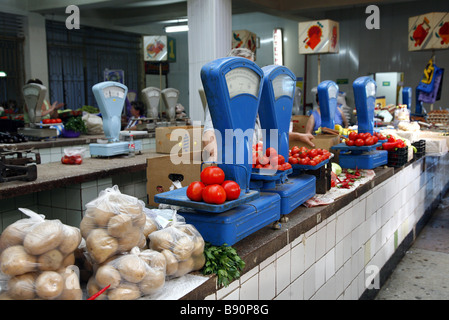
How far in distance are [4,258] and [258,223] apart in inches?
42.5

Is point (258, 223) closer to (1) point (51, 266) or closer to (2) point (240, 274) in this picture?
(2) point (240, 274)

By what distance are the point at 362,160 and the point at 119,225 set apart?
2.88m

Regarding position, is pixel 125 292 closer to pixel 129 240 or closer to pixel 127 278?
pixel 127 278

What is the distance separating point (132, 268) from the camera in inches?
54.0

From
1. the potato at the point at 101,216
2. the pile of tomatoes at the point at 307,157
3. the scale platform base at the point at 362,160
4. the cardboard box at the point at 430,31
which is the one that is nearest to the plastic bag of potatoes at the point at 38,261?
the potato at the point at 101,216

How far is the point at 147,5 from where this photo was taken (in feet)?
39.6

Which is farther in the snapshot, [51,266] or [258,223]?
[258,223]

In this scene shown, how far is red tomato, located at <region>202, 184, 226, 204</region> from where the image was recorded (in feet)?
5.63

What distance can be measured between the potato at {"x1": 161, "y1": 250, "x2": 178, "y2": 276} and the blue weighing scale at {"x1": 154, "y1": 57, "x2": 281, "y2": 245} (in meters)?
0.25

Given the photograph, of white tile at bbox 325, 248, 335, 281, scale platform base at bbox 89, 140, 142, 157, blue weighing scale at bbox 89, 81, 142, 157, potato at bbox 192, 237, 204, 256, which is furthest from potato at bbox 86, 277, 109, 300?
scale platform base at bbox 89, 140, 142, 157

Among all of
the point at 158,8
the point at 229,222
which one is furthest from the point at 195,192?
the point at 158,8

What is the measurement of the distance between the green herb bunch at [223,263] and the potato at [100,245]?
395mm

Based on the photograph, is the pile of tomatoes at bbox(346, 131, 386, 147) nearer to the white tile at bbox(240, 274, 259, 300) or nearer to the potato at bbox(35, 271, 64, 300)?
the white tile at bbox(240, 274, 259, 300)

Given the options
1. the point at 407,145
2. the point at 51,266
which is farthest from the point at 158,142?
the point at 51,266
